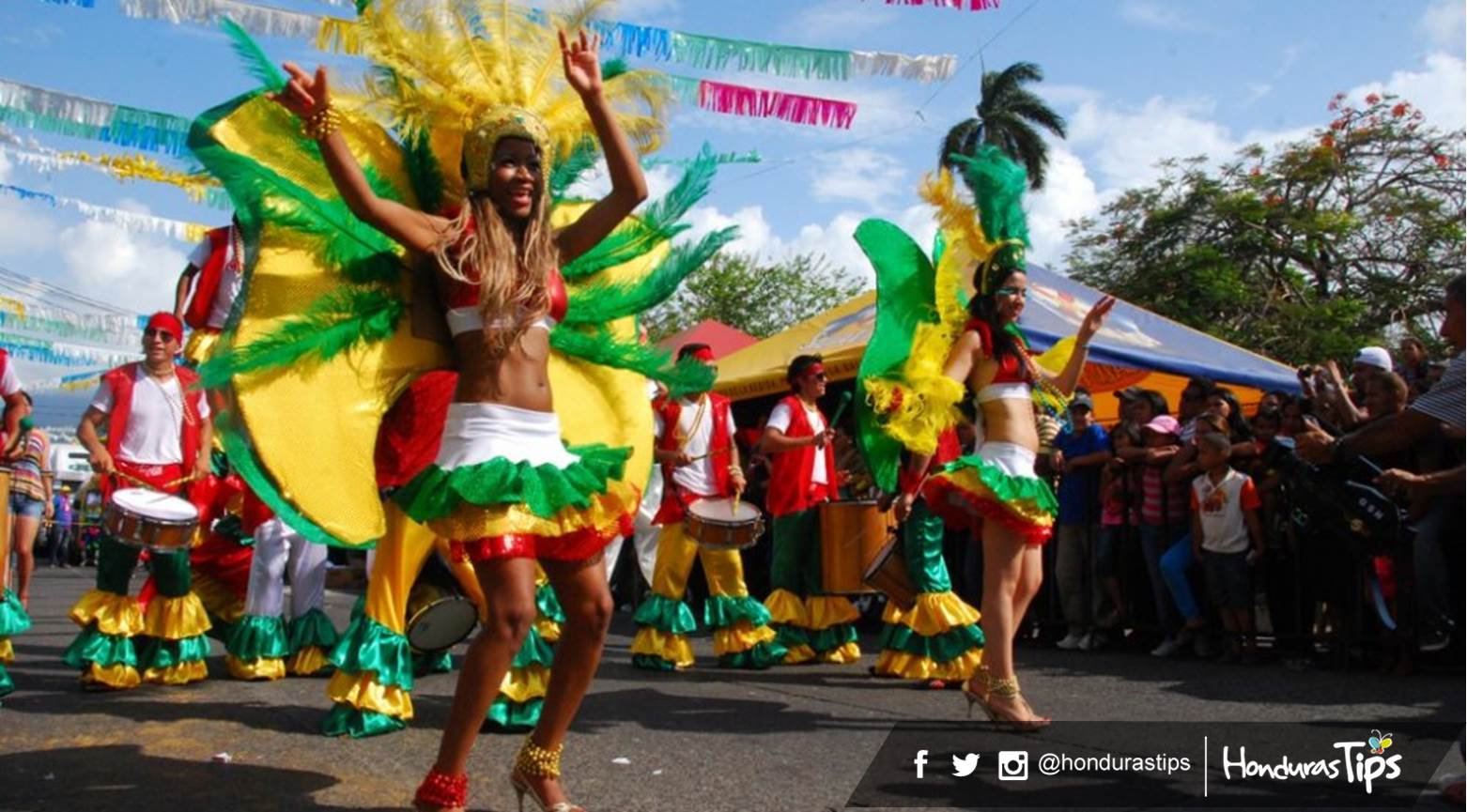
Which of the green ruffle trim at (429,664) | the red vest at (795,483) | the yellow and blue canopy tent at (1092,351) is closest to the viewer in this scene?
the green ruffle trim at (429,664)

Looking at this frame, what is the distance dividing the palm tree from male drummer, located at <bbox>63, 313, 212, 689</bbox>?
30.9m

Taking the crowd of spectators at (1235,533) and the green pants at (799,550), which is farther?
the green pants at (799,550)

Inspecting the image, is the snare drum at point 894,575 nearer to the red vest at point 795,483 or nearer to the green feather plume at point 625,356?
the red vest at point 795,483

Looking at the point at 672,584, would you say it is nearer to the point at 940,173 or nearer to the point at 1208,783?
the point at 940,173

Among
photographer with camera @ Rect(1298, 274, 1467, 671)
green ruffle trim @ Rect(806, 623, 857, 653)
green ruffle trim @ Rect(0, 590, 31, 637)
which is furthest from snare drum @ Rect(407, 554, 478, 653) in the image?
photographer with camera @ Rect(1298, 274, 1467, 671)

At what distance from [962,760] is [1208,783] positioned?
0.78 metres

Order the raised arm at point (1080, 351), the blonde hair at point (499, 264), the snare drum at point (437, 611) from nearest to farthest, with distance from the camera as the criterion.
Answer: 1. the blonde hair at point (499, 264)
2. the snare drum at point (437, 611)
3. the raised arm at point (1080, 351)

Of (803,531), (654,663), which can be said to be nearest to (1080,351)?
(803,531)

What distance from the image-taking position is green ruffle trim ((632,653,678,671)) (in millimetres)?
7477

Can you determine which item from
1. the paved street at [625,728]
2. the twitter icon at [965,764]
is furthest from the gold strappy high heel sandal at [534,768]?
the twitter icon at [965,764]

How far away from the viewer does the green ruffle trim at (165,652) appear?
20.4 feet

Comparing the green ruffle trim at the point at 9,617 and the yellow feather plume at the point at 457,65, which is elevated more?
the yellow feather plume at the point at 457,65

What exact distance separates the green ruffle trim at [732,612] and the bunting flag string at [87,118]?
14.4 ft

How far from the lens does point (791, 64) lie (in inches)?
286
